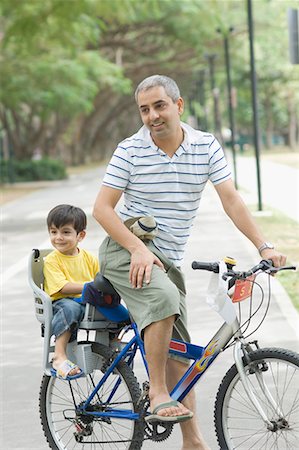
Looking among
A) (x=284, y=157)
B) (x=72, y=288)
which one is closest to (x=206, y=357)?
(x=72, y=288)

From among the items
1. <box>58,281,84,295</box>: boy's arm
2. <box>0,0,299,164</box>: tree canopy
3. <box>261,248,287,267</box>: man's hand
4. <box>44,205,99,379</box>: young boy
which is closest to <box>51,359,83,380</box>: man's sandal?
<box>44,205,99,379</box>: young boy

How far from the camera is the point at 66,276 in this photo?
18.6 ft

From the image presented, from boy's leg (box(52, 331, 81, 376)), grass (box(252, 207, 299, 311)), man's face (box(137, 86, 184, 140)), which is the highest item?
man's face (box(137, 86, 184, 140))

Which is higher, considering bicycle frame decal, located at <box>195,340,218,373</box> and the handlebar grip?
the handlebar grip

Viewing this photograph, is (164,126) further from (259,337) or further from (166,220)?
(259,337)

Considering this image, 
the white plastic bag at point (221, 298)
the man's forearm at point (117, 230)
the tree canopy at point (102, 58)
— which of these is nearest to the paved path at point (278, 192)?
the tree canopy at point (102, 58)

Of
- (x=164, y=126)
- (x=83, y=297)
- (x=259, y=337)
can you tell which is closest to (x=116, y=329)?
(x=83, y=297)

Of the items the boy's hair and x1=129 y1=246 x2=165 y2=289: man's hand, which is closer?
x1=129 y1=246 x2=165 y2=289: man's hand

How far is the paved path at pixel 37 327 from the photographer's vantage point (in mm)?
6426

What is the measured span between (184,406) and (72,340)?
2.35 ft

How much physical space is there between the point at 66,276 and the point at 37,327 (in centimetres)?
418

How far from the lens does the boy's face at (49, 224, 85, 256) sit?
223 inches

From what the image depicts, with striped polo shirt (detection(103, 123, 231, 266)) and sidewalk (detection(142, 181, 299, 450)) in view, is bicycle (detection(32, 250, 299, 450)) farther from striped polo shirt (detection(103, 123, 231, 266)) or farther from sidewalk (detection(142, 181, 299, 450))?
sidewalk (detection(142, 181, 299, 450))

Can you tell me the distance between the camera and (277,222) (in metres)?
19.0
